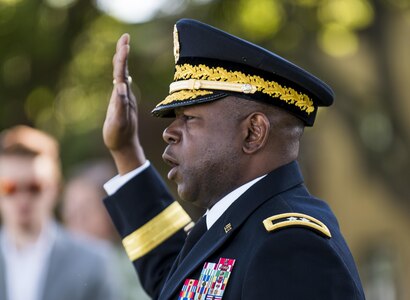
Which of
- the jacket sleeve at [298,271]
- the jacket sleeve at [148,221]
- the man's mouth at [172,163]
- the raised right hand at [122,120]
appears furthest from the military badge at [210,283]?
the raised right hand at [122,120]

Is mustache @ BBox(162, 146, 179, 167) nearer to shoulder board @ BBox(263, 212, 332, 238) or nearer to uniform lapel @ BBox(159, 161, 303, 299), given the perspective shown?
uniform lapel @ BBox(159, 161, 303, 299)

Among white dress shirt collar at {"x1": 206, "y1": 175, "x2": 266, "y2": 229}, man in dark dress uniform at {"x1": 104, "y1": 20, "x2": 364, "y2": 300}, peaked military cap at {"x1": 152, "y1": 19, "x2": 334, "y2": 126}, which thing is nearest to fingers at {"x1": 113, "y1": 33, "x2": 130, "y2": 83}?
man in dark dress uniform at {"x1": 104, "y1": 20, "x2": 364, "y2": 300}

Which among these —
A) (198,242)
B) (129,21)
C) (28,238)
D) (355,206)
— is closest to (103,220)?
(28,238)

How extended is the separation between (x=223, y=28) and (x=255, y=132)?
339 inches

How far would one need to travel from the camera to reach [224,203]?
4.11m

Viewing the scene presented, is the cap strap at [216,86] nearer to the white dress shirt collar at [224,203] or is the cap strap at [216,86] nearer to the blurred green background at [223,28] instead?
the white dress shirt collar at [224,203]

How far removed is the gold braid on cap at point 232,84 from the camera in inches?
158

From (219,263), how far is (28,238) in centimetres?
418

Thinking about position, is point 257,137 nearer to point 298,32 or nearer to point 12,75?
point 298,32

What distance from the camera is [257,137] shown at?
4.00 m

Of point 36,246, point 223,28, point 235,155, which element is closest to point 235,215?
point 235,155

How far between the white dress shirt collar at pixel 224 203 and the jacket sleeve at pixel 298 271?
1.09 feet

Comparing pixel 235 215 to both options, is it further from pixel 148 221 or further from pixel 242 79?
pixel 148 221

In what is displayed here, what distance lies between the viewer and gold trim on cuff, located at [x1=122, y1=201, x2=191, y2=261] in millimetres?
4766
